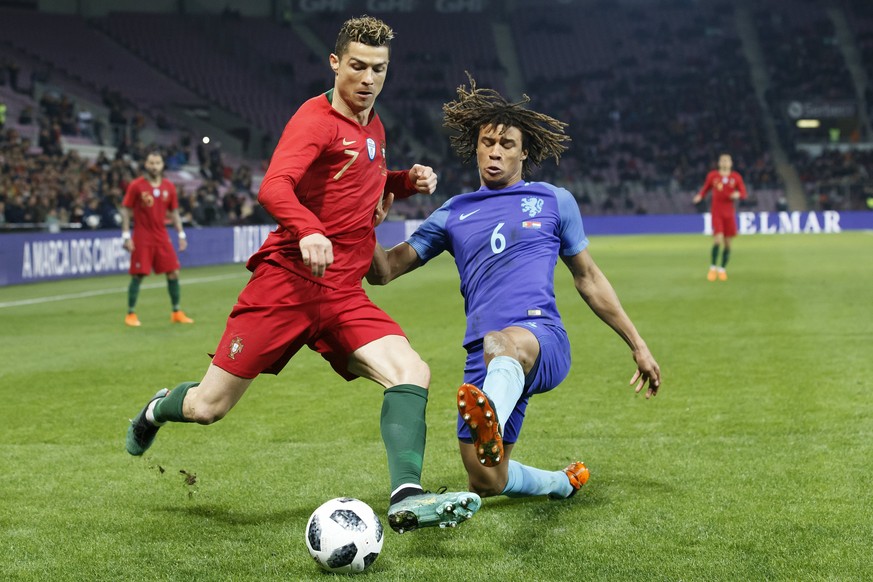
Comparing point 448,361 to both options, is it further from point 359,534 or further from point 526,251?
point 359,534

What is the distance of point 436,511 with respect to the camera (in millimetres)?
3832

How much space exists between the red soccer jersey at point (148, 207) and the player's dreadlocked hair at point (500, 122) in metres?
8.84

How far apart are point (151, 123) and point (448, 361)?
102ft

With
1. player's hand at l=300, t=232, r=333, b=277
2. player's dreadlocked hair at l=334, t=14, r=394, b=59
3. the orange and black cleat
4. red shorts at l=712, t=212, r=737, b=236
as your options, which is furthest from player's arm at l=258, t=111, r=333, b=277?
red shorts at l=712, t=212, r=737, b=236

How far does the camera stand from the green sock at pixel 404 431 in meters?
4.21

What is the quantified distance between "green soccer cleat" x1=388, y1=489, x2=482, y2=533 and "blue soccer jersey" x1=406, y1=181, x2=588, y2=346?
113 centimetres

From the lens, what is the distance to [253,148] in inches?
1735

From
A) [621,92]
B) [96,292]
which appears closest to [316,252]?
[96,292]

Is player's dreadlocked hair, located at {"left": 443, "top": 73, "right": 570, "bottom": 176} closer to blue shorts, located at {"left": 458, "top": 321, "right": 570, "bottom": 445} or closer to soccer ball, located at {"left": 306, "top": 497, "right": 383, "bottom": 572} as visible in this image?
blue shorts, located at {"left": 458, "top": 321, "right": 570, "bottom": 445}

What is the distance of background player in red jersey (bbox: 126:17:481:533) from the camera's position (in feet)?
15.1

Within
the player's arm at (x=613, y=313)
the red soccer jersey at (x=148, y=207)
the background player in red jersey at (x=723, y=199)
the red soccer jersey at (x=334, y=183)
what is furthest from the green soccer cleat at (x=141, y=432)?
the background player in red jersey at (x=723, y=199)

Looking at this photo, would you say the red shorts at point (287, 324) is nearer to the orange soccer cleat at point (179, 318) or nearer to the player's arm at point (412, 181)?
the player's arm at point (412, 181)

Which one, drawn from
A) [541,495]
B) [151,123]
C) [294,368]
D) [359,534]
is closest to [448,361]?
[294,368]

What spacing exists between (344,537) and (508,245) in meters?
1.65
